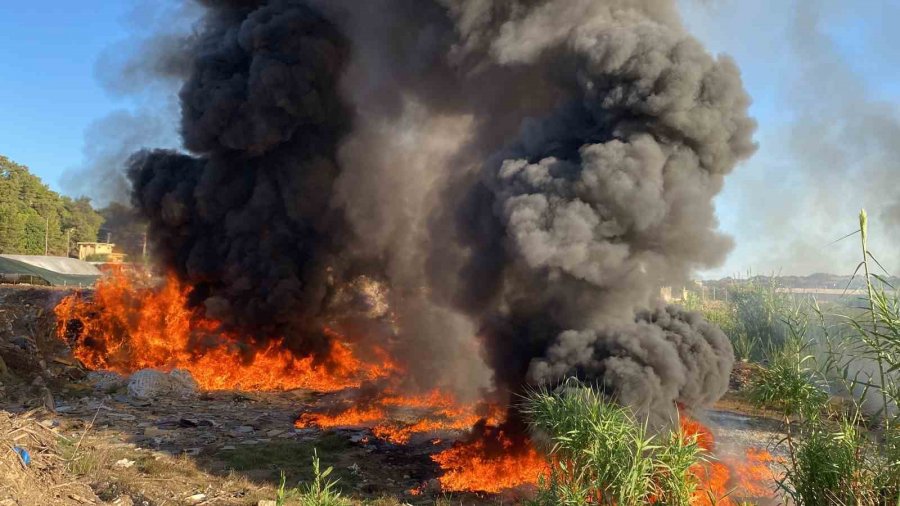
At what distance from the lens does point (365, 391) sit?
2047cm

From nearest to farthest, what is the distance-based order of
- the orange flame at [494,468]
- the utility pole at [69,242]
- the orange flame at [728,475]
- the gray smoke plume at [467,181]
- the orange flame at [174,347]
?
the orange flame at [728,475] → the orange flame at [494,468] → the gray smoke plume at [467,181] → the orange flame at [174,347] → the utility pole at [69,242]

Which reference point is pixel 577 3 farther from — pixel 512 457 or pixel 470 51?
pixel 512 457

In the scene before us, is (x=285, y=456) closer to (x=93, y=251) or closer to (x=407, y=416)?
(x=407, y=416)

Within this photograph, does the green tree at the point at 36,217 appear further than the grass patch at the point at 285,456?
Yes

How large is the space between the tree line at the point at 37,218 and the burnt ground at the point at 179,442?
1065 inches

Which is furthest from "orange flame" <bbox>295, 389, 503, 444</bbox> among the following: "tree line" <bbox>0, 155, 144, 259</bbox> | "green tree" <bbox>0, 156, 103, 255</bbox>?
"green tree" <bbox>0, 156, 103, 255</bbox>

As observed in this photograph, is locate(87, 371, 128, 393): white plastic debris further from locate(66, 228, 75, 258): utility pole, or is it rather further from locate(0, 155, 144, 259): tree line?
locate(66, 228, 75, 258): utility pole

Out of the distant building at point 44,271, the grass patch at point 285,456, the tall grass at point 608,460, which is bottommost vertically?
the grass patch at point 285,456

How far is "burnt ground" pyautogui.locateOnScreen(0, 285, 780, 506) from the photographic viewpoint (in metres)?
10.8

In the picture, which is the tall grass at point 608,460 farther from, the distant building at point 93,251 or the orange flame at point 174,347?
the distant building at point 93,251

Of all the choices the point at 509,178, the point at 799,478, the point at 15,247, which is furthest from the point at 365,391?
the point at 15,247

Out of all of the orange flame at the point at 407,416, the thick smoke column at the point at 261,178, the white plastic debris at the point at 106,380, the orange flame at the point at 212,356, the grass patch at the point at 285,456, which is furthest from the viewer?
the thick smoke column at the point at 261,178

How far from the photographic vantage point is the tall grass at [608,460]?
8203 millimetres

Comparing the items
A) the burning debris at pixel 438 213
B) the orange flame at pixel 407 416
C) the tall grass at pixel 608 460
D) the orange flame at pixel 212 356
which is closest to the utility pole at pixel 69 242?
the orange flame at pixel 212 356
